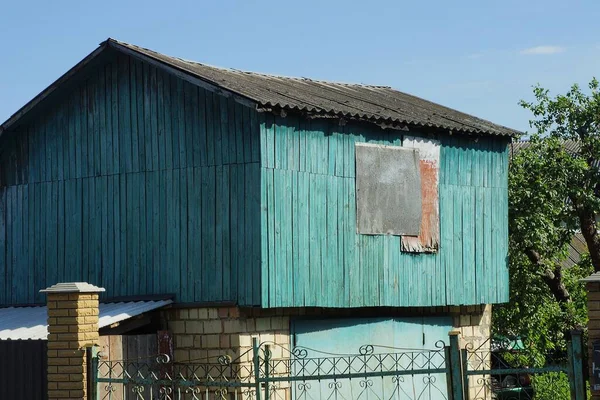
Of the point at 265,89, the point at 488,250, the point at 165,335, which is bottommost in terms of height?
the point at 165,335

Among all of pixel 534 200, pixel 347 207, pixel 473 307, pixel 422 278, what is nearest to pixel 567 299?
pixel 534 200

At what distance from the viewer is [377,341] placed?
16.6 meters

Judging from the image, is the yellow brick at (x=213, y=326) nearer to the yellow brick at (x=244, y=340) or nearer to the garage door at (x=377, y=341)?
the yellow brick at (x=244, y=340)

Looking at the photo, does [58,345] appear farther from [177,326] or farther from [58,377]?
[177,326]

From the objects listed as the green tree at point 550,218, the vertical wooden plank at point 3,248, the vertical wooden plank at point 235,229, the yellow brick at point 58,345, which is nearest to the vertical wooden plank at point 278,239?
the vertical wooden plank at point 235,229

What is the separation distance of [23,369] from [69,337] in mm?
1421

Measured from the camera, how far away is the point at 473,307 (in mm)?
18469

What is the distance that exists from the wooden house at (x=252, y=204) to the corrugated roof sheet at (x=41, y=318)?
412mm

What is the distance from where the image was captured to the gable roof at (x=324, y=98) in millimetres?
14938

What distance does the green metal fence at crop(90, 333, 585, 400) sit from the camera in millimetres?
10430

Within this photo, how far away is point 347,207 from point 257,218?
178cm

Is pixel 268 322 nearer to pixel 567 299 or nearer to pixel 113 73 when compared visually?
pixel 113 73

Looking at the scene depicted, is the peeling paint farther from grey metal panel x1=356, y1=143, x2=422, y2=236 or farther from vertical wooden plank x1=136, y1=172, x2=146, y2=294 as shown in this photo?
vertical wooden plank x1=136, y1=172, x2=146, y2=294

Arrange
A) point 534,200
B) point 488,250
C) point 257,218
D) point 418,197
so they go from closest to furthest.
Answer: point 257,218 → point 418,197 → point 488,250 → point 534,200
